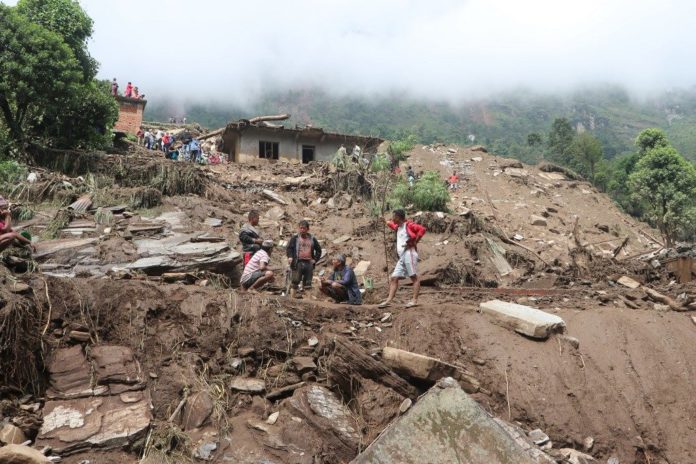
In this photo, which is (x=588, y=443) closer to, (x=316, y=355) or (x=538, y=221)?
(x=316, y=355)

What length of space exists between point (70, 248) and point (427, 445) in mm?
6578

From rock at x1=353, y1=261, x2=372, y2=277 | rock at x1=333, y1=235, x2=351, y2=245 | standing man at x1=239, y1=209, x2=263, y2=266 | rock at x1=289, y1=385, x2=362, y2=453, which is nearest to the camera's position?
rock at x1=289, y1=385, x2=362, y2=453

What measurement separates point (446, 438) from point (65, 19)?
16166mm

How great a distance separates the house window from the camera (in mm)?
21141

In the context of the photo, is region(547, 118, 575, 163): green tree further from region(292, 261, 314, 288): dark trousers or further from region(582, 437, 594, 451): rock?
region(582, 437, 594, 451): rock

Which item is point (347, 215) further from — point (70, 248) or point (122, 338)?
point (122, 338)

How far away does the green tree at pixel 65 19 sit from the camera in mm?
15016

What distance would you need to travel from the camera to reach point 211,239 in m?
9.34

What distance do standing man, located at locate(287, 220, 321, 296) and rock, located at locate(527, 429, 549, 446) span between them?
3925 millimetres

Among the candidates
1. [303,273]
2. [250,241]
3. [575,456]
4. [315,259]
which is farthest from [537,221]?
[575,456]

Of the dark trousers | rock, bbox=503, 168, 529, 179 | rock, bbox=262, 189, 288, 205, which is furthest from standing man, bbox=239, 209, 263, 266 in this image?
rock, bbox=503, 168, 529, 179

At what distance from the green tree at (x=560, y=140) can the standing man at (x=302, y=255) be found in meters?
39.0

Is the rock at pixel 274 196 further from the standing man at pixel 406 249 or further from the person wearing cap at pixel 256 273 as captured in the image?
the standing man at pixel 406 249

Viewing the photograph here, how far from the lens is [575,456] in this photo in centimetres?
520
